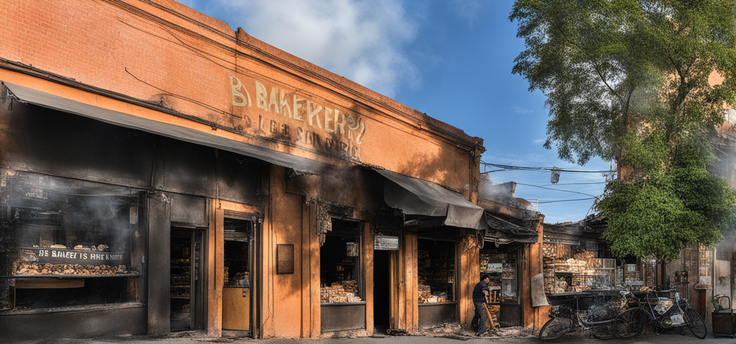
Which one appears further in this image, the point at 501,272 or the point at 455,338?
the point at 501,272

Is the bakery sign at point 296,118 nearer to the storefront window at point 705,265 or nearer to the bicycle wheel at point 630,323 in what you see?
the bicycle wheel at point 630,323

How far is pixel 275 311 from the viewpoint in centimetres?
1161

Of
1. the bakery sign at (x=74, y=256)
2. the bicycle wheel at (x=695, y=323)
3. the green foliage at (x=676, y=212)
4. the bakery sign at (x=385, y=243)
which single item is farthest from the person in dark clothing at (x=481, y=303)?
the bakery sign at (x=74, y=256)

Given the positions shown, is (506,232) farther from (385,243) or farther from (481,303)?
(385,243)

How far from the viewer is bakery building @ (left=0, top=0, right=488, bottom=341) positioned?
7.98 meters

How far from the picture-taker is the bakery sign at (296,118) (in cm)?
1155

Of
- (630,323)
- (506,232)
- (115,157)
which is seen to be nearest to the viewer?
(115,157)

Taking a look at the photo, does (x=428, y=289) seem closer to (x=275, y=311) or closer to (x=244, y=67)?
(x=275, y=311)

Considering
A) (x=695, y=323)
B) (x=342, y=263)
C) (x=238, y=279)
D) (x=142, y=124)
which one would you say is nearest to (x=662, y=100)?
(x=695, y=323)

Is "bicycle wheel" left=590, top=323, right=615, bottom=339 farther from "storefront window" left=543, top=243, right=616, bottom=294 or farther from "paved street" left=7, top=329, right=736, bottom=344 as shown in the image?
"storefront window" left=543, top=243, right=616, bottom=294

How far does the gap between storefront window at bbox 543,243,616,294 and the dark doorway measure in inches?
215

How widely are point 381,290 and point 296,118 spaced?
6.60 m

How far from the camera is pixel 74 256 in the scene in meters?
8.40

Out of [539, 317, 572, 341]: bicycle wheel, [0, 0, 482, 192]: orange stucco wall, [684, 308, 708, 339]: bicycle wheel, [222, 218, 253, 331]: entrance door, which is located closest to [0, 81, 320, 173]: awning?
[0, 0, 482, 192]: orange stucco wall
